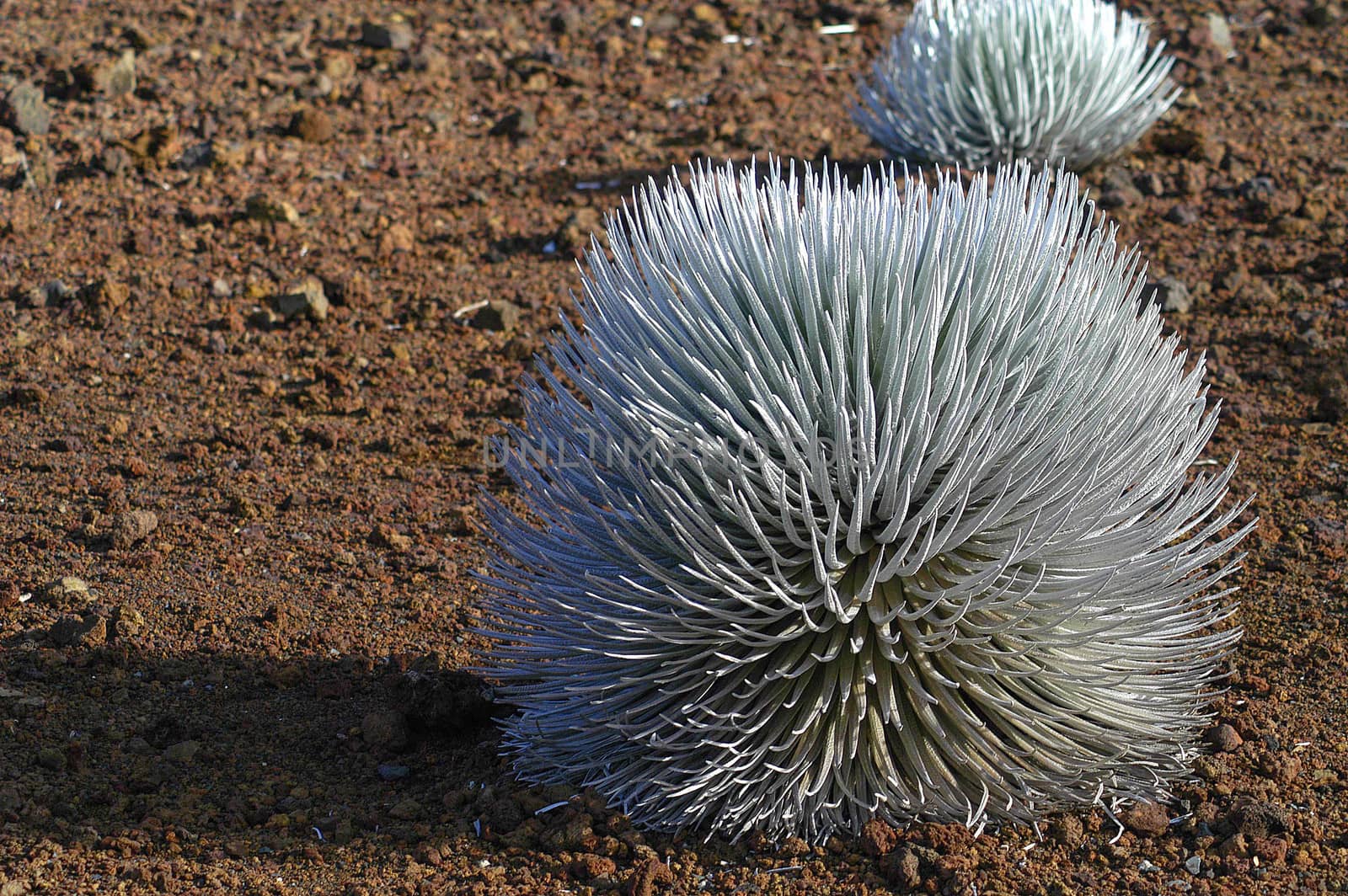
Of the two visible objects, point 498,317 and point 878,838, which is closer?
point 878,838

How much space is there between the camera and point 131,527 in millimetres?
3836

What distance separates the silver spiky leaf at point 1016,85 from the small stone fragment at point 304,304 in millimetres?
2186

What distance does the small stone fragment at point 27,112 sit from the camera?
6016 millimetres

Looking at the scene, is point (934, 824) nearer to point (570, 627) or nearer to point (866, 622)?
point (866, 622)

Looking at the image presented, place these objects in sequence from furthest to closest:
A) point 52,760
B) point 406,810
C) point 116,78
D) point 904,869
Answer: point 116,78
point 52,760
point 406,810
point 904,869

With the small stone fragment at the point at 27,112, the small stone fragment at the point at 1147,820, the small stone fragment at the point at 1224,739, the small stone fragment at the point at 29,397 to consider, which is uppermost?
the small stone fragment at the point at 27,112

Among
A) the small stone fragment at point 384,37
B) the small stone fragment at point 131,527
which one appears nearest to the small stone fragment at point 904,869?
the small stone fragment at point 131,527

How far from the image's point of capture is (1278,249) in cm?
516

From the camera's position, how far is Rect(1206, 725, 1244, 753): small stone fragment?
2.91 m

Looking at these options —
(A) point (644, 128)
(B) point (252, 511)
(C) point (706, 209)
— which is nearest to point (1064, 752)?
(C) point (706, 209)

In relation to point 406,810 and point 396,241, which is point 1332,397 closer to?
point 406,810

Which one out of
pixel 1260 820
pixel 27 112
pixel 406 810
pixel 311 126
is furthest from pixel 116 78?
pixel 1260 820

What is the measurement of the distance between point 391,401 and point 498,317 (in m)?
0.54

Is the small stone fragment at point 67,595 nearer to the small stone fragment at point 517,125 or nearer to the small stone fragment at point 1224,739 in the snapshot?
the small stone fragment at point 1224,739
